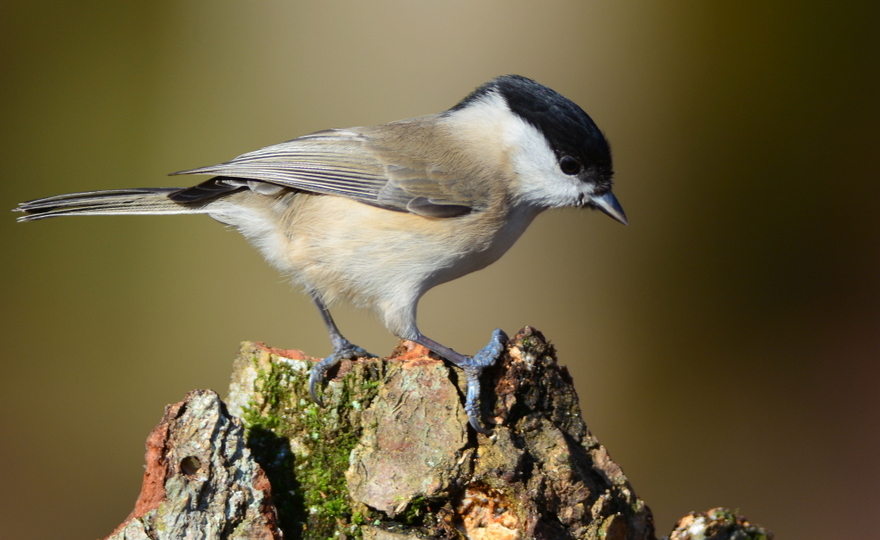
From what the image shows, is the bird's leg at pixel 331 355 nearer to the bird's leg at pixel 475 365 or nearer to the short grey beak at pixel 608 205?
the bird's leg at pixel 475 365

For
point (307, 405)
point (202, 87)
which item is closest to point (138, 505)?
point (307, 405)

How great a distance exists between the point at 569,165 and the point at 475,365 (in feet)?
3.04

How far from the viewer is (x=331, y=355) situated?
2.33m

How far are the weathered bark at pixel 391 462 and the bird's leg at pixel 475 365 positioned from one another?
0.03 meters

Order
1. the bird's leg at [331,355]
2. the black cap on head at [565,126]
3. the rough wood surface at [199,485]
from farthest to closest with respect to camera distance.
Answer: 1. the black cap on head at [565,126]
2. the bird's leg at [331,355]
3. the rough wood surface at [199,485]

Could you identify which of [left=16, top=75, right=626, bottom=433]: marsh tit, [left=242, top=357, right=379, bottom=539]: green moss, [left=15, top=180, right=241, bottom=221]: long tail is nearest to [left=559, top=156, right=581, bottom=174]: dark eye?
[left=16, top=75, right=626, bottom=433]: marsh tit

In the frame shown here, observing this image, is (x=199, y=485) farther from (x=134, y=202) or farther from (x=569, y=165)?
(x=569, y=165)

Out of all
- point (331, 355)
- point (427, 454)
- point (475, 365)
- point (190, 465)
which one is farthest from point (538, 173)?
point (190, 465)

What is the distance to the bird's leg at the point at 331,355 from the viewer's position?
6.34 ft

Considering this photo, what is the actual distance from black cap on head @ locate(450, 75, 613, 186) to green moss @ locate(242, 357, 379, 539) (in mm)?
1119

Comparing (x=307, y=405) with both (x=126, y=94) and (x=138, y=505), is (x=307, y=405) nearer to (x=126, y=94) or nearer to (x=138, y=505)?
(x=138, y=505)

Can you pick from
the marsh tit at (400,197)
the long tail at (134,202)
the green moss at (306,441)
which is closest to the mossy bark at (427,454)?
the green moss at (306,441)

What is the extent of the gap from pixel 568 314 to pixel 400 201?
277 centimetres

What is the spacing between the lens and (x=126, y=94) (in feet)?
14.4
